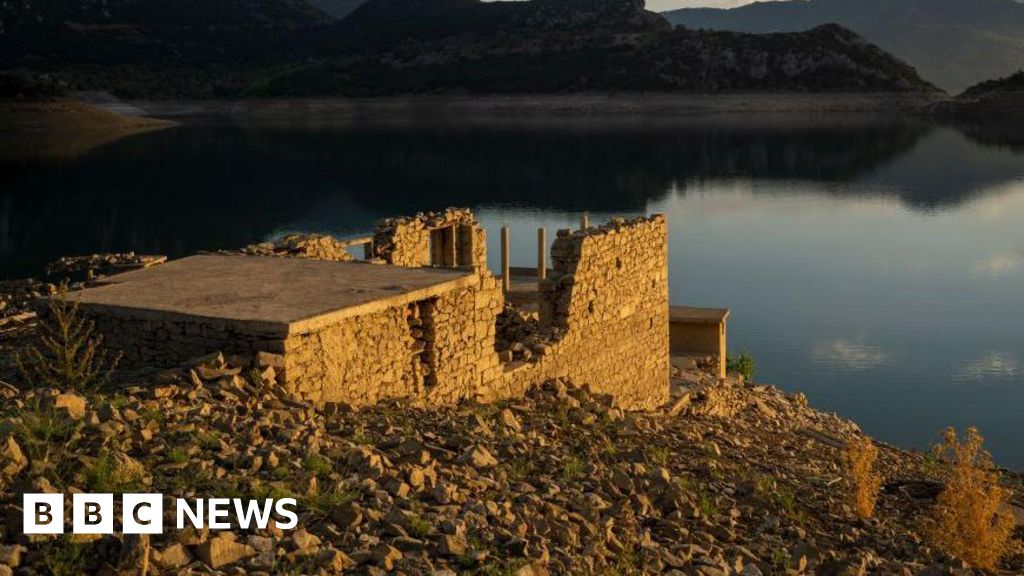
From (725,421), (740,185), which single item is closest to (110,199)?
(740,185)

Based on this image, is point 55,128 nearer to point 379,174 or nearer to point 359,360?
point 379,174

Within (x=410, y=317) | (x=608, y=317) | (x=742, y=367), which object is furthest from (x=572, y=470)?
(x=742, y=367)

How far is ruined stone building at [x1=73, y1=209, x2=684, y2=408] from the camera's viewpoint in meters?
8.08

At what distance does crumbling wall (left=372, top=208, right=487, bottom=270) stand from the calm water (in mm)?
6813

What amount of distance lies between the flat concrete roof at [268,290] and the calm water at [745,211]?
31.5 feet

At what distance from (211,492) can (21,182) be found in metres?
50.7

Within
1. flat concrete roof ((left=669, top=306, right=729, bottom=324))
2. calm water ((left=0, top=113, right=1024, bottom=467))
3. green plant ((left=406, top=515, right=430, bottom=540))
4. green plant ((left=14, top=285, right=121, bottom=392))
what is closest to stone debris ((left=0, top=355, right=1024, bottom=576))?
green plant ((left=406, top=515, right=430, bottom=540))

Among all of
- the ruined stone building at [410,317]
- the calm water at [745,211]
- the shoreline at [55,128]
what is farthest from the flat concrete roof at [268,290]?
the shoreline at [55,128]

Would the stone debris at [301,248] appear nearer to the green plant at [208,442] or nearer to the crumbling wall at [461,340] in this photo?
the crumbling wall at [461,340]

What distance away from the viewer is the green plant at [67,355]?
7.61m

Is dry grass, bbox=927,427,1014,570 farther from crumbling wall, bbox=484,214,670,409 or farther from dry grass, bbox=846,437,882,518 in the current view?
crumbling wall, bbox=484,214,670,409

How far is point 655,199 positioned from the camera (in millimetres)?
47938

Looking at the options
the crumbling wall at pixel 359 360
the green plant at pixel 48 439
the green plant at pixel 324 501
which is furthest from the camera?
the crumbling wall at pixel 359 360

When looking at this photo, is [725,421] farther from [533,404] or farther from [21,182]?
[21,182]
